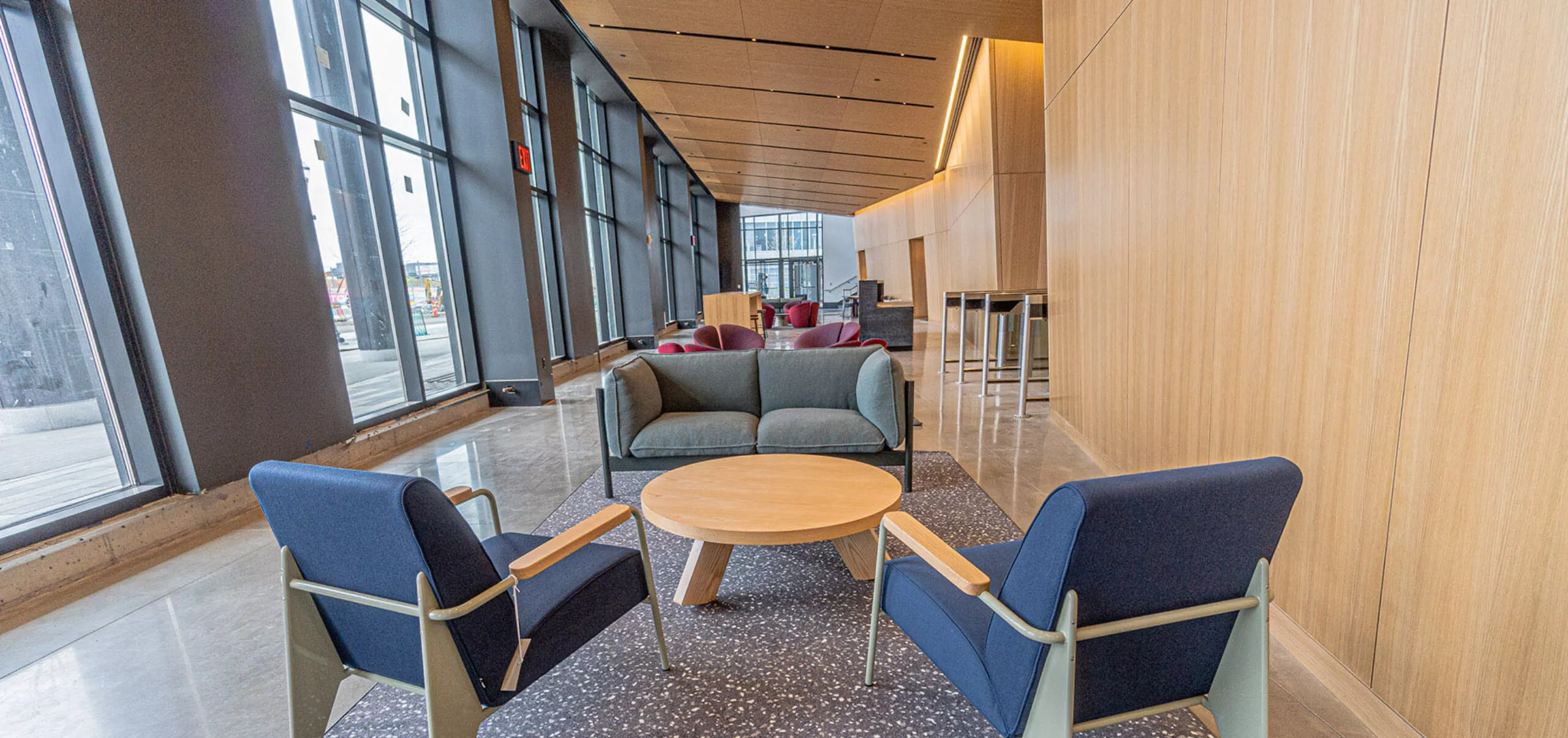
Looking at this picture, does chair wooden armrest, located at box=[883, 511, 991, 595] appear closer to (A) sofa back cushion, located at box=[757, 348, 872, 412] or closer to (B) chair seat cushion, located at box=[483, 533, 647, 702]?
(B) chair seat cushion, located at box=[483, 533, 647, 702]

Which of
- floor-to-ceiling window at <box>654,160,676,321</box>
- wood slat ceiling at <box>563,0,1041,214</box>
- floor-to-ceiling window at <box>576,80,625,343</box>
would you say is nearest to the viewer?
wood slat ceiling at <box>563,0,1041,214</box>

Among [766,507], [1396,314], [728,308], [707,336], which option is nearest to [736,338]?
[707,336]

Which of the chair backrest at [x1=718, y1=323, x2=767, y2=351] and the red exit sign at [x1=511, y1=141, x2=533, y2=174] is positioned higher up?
the red exit sign at [x1=511, y1=141, x2=533, y2=174]

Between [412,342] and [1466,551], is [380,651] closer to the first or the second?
[1466,551]

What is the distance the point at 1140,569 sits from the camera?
3.61ft

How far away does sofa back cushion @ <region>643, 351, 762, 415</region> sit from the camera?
3.69 metres

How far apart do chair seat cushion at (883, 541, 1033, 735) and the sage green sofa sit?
150cm

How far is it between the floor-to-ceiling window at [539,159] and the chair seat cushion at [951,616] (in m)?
6.61

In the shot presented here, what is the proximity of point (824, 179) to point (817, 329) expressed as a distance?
1114 centimetres

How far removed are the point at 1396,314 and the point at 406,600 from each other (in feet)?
8.34

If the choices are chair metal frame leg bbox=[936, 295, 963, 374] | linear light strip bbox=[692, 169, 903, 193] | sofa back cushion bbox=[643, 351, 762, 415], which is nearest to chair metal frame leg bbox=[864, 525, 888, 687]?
sofa back cushion bbox=[643, 351, 762, 415]

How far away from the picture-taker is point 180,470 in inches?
120

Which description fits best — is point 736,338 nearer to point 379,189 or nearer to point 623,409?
point 623,409

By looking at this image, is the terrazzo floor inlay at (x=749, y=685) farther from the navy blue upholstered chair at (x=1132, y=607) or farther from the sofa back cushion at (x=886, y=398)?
the sofa back cushion at (x=886, y=398)
